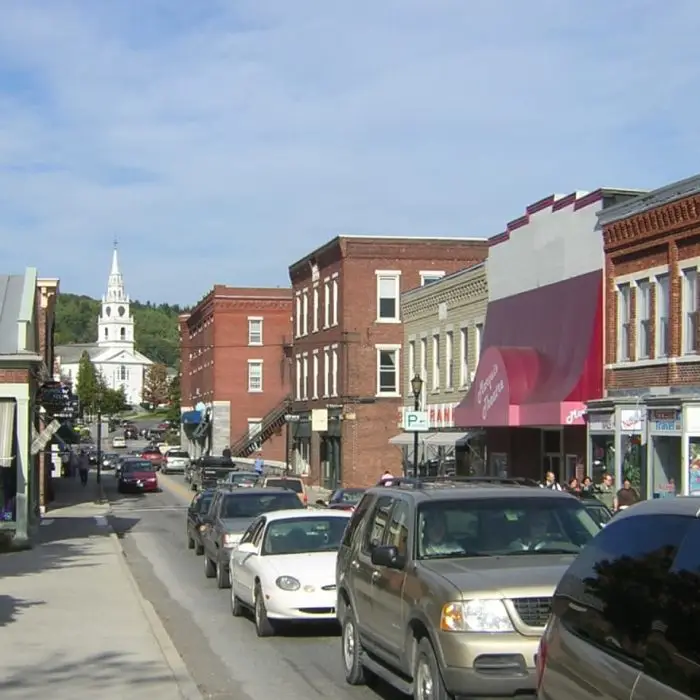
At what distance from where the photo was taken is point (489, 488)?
34.5 feet

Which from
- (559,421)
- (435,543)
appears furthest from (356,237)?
(435,543)

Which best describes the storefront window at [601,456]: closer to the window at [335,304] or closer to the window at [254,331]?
the window at [335,304]

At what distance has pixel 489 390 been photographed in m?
33.8

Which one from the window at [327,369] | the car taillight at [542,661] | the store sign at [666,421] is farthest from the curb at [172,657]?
the window at [327,369]

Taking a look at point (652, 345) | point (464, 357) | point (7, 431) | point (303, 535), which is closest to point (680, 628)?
point (303, 535)

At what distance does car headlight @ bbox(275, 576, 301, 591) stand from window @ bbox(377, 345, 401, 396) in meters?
41.1

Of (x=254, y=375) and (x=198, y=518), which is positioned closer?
(x=198, y=518)

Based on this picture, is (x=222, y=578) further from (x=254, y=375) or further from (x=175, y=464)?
(x=175, y=464)

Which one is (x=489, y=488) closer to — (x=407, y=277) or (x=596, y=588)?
(x=596, y=588)

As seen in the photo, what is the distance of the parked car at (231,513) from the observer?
67.4ft

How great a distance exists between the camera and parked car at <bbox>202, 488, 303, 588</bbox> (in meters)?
20.5

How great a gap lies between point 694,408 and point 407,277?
30.3 m

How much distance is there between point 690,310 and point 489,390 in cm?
834

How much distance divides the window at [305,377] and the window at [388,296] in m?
8.31
